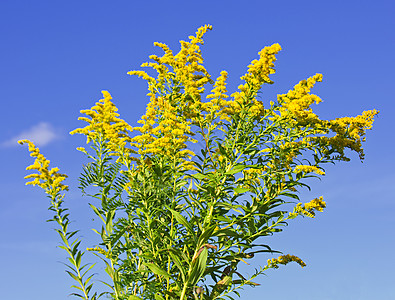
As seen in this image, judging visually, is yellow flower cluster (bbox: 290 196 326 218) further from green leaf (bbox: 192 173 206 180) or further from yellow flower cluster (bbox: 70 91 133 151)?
yellow flower cluster (bbox: 70 91 133 151)

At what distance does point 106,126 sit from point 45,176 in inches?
45.3

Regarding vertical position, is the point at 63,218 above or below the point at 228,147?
below

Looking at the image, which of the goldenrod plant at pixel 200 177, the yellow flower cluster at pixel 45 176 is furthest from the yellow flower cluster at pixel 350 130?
the yellow flower cluster at pixel 45 176

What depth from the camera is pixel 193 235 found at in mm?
5832

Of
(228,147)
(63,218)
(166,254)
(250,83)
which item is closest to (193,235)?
(166,254)

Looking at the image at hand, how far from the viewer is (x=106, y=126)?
6.57 m

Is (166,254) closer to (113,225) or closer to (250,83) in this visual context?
(113,225)

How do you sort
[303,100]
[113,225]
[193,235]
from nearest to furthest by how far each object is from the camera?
[193,235], [303,100], [113,225]

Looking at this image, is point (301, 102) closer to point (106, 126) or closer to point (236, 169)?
point (236, 169)

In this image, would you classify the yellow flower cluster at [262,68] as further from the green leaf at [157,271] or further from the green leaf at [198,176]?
the green leaf at [157,271]

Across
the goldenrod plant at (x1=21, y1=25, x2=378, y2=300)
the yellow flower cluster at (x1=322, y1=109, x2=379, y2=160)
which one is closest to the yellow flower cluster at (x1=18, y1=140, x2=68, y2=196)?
the goldenrod plant at (x1=21, y1=25, x2=378, y2=300)

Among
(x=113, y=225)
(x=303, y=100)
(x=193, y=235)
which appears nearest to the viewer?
(x=193, y=235)

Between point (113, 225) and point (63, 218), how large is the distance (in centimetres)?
80

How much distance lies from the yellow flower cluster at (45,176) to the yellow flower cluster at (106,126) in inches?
25.7
